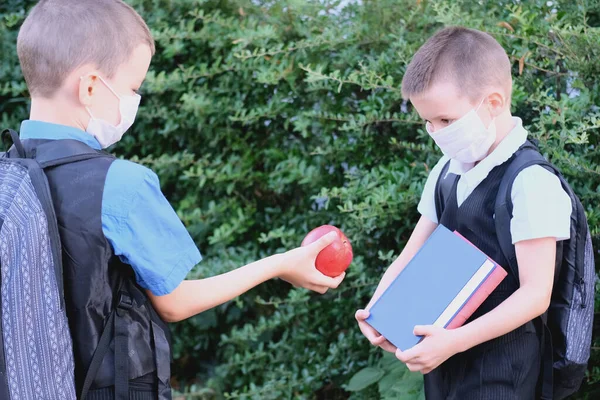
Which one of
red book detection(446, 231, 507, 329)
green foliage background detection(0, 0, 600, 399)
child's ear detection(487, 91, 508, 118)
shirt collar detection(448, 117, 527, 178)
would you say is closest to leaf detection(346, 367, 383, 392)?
green foliage background detection(0, 0, 600, 399)

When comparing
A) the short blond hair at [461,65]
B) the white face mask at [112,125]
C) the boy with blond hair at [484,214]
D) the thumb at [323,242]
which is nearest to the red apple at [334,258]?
the thumb at [323,242]

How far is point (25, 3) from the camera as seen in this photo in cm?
483

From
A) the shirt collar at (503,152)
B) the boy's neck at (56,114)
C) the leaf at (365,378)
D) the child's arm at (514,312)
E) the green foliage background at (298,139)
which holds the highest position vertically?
the boy's neck at (56,114)

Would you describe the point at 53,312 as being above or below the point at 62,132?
below

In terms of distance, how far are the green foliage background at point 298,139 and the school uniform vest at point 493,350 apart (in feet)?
2.74

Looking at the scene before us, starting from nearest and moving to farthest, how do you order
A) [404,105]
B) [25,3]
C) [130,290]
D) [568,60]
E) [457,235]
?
1. [130,290]
2. [457,235]
3. [568,60]
4. [404,105]
5. [25,3]

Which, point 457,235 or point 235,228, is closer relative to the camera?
point 457,235

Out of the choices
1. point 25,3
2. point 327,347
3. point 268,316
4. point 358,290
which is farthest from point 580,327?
point 25,3

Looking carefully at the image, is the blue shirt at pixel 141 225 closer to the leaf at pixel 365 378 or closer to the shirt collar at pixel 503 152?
the shirt collar at pixel 503 152

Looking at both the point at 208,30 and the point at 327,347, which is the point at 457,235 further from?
the point at 208,30

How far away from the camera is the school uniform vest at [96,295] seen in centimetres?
208

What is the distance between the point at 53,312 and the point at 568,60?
2176 millimetres

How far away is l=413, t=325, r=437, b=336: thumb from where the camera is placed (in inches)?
90.9

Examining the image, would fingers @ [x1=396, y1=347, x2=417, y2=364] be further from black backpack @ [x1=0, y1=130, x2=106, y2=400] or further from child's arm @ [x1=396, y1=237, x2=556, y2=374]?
black backpack @ [x1=0, y1=130, x2=106, y2=400]
